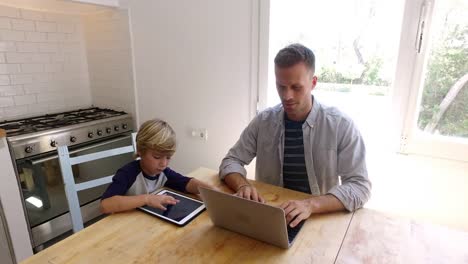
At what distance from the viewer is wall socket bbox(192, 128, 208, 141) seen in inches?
91.0

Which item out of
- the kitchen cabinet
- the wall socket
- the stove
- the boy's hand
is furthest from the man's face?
the kitchen cabinet

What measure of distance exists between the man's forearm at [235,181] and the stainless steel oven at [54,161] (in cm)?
143

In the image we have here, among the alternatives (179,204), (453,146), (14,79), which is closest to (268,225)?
(179,204)

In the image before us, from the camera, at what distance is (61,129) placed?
209 cm

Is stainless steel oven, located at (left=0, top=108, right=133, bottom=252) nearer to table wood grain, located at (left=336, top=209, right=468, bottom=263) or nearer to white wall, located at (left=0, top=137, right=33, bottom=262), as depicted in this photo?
white wall, located at (left=0, top=137, right=33, bottom=262)

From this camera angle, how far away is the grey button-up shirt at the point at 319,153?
48.1 inches

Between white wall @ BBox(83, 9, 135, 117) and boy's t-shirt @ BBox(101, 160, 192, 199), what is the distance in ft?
4.85

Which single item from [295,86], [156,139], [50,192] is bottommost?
[50,192]

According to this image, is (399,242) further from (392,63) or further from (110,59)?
(110,59)

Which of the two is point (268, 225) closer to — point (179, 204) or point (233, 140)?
point (179, 204)

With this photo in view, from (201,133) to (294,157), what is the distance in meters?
1.06

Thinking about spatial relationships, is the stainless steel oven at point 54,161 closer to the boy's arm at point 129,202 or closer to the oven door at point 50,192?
the oven door at point 50,192

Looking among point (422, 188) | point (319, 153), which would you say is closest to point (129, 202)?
point (319, 153)

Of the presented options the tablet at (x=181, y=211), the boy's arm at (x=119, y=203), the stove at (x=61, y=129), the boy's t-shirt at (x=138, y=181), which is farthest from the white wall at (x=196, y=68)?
the boy's arm at (x=119, y=203)
